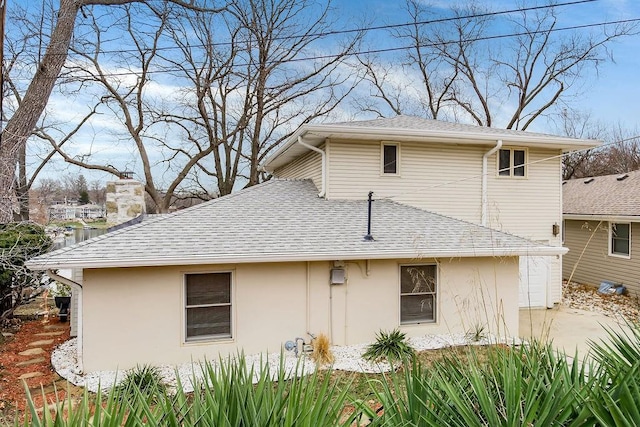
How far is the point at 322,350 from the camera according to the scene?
7066 mm

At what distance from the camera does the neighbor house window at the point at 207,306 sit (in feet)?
23.7

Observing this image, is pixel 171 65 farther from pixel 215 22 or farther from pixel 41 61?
pixel 41 61

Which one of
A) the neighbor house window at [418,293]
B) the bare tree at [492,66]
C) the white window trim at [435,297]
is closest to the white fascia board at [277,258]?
the white window trim at [435,297]

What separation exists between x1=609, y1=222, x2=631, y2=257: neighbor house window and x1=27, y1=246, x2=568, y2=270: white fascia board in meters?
7.09

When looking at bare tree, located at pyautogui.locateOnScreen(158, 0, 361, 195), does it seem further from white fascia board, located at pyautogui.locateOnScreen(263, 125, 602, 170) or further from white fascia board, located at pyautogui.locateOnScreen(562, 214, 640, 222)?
white fascia board, located at pyautogui.locateOnScreen(562, 214, 640, 222)

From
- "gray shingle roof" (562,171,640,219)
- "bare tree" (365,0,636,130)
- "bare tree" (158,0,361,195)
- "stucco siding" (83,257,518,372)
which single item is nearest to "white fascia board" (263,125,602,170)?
"stucco siding" (83,257,518,372)

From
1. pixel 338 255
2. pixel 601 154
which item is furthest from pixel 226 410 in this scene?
pixel 601 154

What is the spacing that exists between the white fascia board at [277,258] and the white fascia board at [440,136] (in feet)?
11.3

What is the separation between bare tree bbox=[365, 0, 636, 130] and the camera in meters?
21.9

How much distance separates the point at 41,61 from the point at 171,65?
8955mm

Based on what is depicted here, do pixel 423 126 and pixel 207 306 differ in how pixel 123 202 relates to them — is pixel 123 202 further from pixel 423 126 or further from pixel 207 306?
pixel 423 126

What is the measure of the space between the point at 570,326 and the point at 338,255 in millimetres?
6401

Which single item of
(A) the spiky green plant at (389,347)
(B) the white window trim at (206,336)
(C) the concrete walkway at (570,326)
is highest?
(B) the white window trim at (206,336)

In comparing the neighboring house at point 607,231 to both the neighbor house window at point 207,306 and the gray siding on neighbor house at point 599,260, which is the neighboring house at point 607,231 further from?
the neighbor house window at point 207,306
